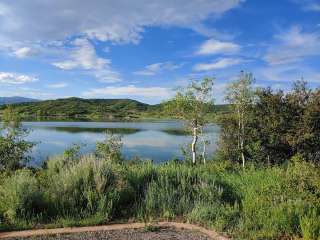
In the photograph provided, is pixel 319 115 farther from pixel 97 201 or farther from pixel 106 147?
pixel 97 201

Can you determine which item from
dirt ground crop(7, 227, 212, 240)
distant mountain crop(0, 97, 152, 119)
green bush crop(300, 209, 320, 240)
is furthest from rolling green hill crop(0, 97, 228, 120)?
green bush crop(300, 209, 320, 240)

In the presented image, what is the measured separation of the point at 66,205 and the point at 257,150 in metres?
12.6

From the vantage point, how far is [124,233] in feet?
23.4

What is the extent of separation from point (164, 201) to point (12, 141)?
8.49m

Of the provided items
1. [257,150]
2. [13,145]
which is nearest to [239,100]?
[257,150]

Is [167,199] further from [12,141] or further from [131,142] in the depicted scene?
[131,142]

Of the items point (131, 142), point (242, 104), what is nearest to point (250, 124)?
point (242, 104)

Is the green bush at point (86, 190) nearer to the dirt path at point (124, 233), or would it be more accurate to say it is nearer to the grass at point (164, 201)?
the grass at point (164, 201)

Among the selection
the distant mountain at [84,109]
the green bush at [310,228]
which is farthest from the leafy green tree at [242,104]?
the distant mountain at [84,109]

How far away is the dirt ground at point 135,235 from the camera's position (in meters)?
6.90

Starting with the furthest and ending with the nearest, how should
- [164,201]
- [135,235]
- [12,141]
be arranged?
[12,141] → [164,201] → [135,235]

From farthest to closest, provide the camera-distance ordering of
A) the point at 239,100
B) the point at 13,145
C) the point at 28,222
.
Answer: the point at 239,100 < the point at 13,145 < the point at 28,222

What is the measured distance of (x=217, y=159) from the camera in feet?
70.8

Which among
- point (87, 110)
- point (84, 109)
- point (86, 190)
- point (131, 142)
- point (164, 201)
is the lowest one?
point (131, 142)
